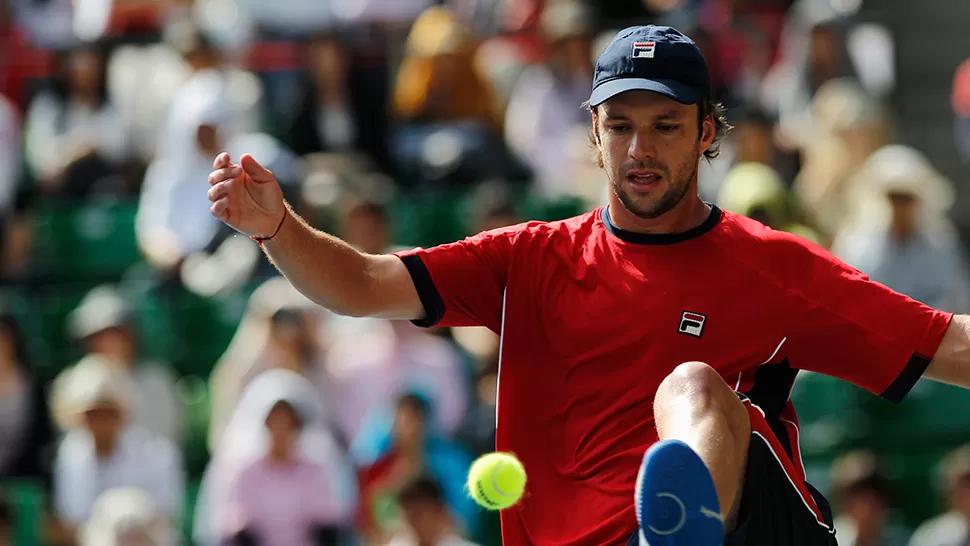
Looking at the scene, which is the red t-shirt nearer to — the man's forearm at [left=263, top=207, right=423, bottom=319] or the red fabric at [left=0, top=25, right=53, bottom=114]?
the man's forearm at [left=263, top=207, right=423, bottom=319]

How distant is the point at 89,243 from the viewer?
35.6ft

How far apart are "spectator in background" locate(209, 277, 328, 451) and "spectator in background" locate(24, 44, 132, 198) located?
289 cm

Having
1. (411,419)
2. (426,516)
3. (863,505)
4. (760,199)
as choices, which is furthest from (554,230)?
(760,199)

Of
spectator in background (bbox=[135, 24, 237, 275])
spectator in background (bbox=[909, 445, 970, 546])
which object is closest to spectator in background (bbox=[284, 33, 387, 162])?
spectator in background (bbox=[135, 24, 237, 275])

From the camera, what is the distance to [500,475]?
13.3ft

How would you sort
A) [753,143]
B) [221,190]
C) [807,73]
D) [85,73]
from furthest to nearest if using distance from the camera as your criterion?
[85,73] < [807,73] < [753,143] < [221,190]

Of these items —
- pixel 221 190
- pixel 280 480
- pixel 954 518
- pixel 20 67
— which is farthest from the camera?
pixel 20 67

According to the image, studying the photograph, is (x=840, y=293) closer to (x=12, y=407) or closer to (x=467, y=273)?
(x=467, y=273)

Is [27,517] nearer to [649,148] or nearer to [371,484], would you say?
[371,484]

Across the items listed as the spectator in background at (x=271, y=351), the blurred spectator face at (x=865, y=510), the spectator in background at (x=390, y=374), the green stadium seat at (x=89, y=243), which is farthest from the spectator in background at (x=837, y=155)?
the green stadium seat at (x=89, y=243)

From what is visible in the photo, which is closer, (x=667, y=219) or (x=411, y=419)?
(x=667, y=219)

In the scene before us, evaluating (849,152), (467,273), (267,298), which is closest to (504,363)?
(467,273)

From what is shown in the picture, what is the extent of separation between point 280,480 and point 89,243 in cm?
358

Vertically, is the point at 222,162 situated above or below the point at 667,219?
above
